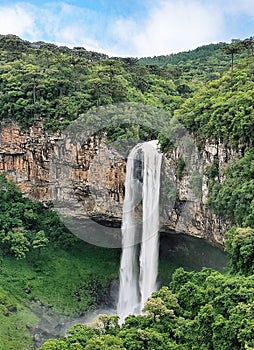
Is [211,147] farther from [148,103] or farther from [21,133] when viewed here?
[21,133]

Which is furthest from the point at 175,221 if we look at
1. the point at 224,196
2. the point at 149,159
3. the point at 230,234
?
the point at 230,234

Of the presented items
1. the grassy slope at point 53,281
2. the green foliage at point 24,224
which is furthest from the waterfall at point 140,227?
the green foliage at point 24,224

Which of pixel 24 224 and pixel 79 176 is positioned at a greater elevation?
pixel 79 176

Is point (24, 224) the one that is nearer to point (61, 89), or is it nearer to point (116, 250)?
point (116, 250)

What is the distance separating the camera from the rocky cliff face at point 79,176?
21.6 m

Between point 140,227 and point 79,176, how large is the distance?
12.1 feet

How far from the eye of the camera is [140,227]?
79.1 feet

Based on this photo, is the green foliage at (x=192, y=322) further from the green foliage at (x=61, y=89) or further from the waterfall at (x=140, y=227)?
the green foliage at (x=61, y=89)

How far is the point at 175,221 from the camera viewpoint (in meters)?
22.5

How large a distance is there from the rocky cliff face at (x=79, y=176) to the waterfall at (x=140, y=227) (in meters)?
0.46

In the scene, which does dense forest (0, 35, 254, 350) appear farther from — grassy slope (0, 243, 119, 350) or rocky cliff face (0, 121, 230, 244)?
rocky cliff face (0, 121, 230, 244)

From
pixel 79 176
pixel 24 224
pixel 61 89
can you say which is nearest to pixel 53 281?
pixel 24 224

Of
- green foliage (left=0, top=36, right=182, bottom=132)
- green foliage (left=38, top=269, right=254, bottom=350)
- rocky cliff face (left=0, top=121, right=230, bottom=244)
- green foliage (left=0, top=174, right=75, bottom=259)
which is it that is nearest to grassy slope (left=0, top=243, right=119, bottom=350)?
green foliage (left=0, top=174, right=75, bottom=259)

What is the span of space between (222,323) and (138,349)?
2.15m
